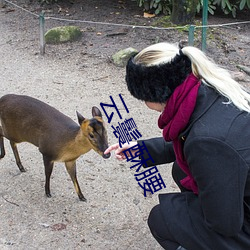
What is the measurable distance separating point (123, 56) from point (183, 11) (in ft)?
4.81

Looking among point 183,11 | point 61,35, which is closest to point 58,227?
point 61,35

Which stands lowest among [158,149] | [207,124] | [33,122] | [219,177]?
[33,122]

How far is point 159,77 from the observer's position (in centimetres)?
205

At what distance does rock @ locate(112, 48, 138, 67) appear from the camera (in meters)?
5.90

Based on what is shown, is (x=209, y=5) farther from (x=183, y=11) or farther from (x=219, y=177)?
(x=219, y=177)

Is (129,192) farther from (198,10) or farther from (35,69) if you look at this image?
(198,10)

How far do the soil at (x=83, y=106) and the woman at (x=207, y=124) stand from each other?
0.62 meters

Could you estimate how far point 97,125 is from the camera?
291 cm

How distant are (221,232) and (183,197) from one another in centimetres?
35

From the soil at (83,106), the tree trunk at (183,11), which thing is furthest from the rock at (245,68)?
the tree trunk at (183,11)

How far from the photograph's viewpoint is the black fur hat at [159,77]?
2033 millimetres

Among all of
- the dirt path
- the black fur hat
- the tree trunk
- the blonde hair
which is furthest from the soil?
the black fur hat

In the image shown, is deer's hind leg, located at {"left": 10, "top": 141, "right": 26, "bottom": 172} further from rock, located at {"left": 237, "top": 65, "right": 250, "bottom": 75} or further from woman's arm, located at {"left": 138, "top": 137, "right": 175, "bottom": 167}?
rock, located at {"left": 237, "top": 65, "right": 250, "bottom": 75}

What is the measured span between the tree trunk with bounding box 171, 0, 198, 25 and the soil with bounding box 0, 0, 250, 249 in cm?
36
